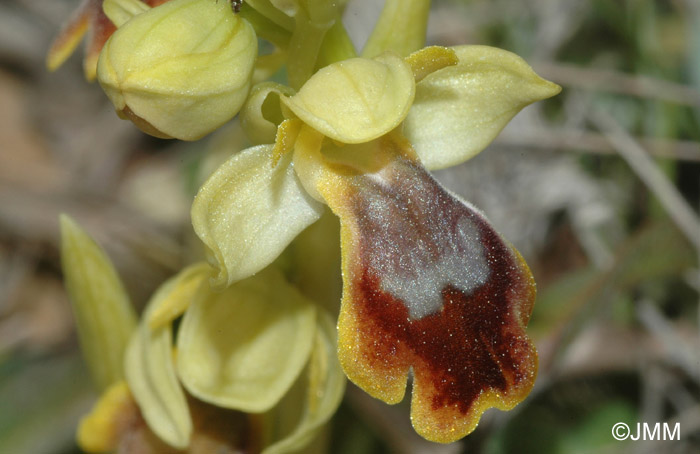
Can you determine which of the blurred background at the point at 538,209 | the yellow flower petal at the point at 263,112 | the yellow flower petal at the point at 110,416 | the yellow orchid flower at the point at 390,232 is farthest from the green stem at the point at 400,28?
the yellow flower petal at the point at 110,416

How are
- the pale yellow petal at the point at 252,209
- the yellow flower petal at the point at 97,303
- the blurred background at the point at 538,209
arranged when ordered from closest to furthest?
the pale yellow petal at the point at 252,209 < the yellow flower petal at the point at 97,303 < the blurred background at the point at 538,209

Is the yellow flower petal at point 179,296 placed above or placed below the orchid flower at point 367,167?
below

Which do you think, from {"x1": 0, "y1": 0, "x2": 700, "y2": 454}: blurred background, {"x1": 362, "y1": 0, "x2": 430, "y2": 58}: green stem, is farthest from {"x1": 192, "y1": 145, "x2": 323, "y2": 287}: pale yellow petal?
{"x1": 0, "y1": 0, "x2": 700, "y2": 454}: blurred background

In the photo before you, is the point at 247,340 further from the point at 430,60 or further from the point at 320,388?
the point at 430,60

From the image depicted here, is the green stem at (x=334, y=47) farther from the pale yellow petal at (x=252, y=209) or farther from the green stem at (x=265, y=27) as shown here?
the pale yellow petal at (x=252, y=209)

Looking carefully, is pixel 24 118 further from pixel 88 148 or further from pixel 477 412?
pixel 477 412

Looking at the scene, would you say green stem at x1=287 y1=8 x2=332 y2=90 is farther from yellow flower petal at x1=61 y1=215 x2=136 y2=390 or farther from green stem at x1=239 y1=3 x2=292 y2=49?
yellow flower petal at x1=61 y1=215 x2=136 y2=390

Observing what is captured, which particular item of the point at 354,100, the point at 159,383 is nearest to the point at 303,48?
the point at 354,100
